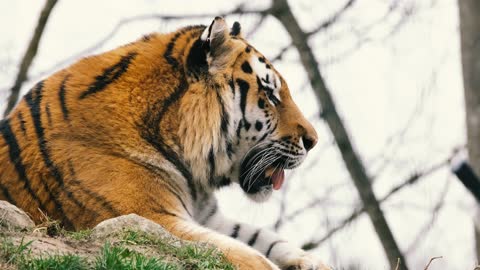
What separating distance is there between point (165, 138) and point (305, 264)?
1.26 metres

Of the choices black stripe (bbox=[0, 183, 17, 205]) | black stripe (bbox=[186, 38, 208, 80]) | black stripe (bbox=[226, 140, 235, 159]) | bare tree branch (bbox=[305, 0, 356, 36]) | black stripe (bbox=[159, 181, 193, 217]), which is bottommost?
black stripe (bbox=[0, 183, 17, 205])

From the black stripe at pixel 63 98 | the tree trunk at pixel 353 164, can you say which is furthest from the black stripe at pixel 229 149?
the tree trunk at pixel 353 164

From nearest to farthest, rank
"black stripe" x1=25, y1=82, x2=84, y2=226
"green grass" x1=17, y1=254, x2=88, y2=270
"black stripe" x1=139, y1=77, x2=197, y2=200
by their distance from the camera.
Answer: "green grass" x1=17, y1=254, x2=88, y2=270, "black stripe" x1=25, y1=82, x2=84, y2=226, "black stripe" x1=139, y1=77, x2=197, y2=200

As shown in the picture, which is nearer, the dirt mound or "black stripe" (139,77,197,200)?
the dirt mound

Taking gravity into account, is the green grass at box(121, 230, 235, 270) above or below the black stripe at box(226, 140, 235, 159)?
below

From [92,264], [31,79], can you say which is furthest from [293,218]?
[92,264]

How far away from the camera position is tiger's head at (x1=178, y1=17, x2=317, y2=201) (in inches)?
251

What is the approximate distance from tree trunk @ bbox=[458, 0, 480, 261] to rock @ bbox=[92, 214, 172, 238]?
15.0ft

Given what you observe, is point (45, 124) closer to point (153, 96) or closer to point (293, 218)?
point (153, 96)

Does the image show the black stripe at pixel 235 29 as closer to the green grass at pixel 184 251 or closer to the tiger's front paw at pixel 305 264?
the tiger's front paw at pixel 305 264

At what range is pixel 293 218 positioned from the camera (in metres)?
13.1

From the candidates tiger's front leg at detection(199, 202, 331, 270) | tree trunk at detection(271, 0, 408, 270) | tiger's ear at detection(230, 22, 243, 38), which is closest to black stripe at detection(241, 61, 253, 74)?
tiger's ear at detection(230, 22, 243, 38)

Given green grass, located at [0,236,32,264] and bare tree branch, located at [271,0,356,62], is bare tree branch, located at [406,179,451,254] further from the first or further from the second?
green grass, located at [0,236,32,264]

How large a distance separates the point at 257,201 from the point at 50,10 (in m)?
4.16
